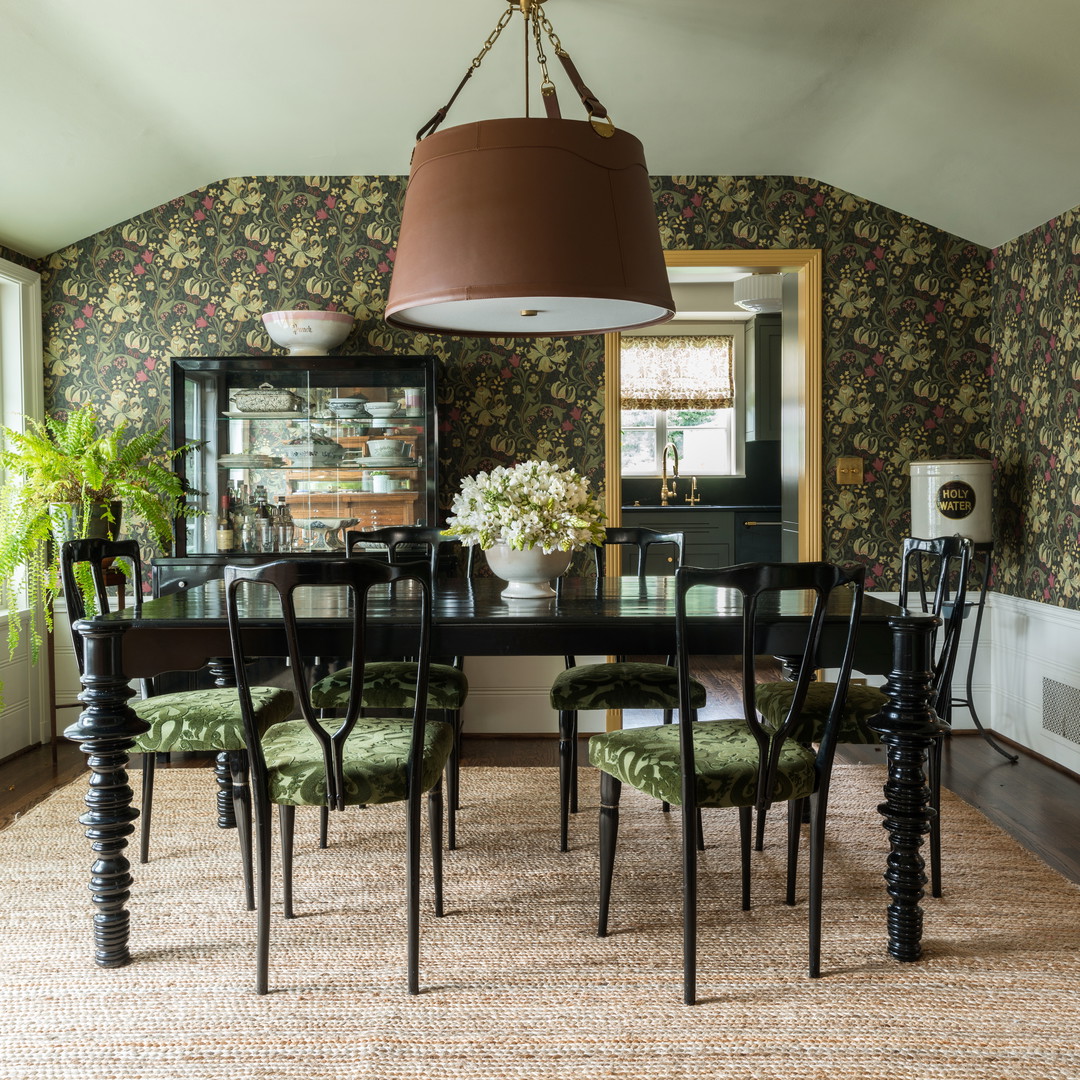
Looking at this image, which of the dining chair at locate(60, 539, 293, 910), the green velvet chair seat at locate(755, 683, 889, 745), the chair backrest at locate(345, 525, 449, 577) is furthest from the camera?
the chair backrest at locate(345, 525, 449, 577)

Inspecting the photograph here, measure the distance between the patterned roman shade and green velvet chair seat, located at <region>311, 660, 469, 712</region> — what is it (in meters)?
5.26

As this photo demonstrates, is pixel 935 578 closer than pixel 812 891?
No

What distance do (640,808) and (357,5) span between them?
110 inches

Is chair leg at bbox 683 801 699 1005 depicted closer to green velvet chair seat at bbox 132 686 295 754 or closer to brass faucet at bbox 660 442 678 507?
green velvet chair seat at bbox 132 686 295 754

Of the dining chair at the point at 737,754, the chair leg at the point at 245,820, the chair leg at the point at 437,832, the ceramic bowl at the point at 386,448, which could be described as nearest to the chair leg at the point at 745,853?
the dining chair at the point at 737,754

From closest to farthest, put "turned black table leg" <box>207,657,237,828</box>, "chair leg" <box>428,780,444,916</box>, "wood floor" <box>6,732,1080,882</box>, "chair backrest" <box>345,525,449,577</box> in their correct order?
"chair leg" <box>428,780,444,916</box> → "turned black table leg" <box>207,657,237,828</box> → "wood floor" <box>6,732,1080,882</box> → "chair backrest" <box>345,525,449,577</box>

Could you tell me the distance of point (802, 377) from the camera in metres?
4.61

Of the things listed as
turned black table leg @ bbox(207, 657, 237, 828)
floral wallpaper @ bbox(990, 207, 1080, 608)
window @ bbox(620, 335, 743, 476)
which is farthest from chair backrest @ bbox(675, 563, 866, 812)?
window @ bbox(620, 335, 743, 476)

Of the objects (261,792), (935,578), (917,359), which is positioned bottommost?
(261,792)

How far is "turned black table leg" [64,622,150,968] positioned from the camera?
2258 millimetres

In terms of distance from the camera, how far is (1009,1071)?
1.86 m

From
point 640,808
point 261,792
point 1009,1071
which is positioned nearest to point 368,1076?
point 261,792

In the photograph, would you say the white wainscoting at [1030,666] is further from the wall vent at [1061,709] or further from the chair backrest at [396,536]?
the chair backrest at [396,536]

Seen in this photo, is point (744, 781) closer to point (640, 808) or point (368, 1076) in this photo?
point (368, 1076)
